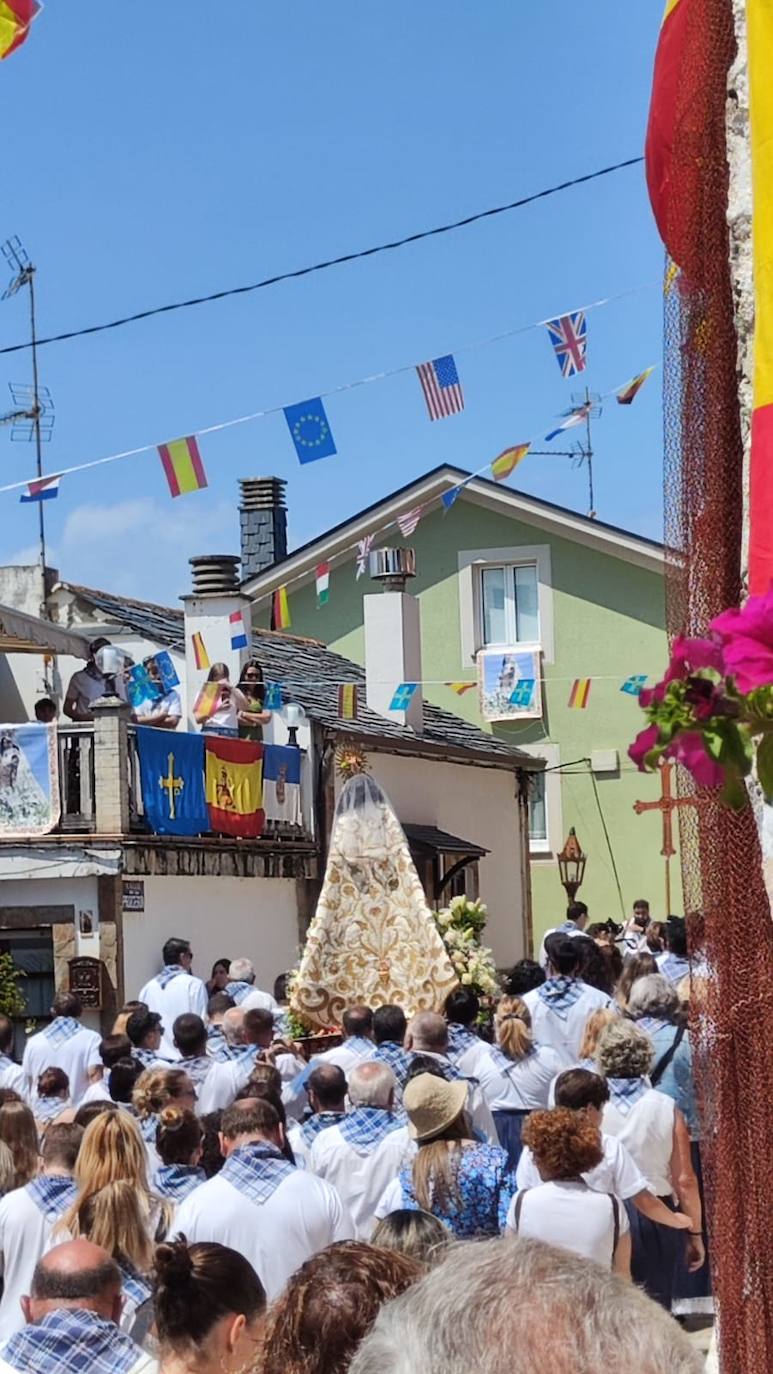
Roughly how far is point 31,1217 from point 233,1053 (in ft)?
13.0

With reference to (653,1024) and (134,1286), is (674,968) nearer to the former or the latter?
(653,1024)

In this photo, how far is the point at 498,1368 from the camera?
1.92 m

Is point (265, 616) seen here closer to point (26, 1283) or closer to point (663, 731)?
point (26, 1283)

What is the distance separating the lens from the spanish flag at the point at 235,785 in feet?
69.3

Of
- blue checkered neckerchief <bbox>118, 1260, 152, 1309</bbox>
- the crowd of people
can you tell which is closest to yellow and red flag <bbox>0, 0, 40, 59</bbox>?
the crowd of people

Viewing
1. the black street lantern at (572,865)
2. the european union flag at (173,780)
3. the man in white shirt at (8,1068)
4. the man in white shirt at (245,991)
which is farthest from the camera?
the black street lantern at (572,865)

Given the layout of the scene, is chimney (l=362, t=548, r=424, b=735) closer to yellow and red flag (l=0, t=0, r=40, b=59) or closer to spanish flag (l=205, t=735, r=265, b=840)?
spanish flag (l=205, t=735, r=265, b=840)

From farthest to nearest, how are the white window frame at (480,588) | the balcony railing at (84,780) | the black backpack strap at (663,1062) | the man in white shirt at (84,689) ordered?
the white window frame at (480,588)
the man in white shirt at (84,689)
the balcony railing at (84,780)
the black backpack strap at (663,1062)

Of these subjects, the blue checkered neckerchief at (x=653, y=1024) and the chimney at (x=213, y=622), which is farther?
the chimney at (x=213, y=622)

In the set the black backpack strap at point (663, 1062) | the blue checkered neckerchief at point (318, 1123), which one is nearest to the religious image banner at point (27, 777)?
the black backpack strap at point (663, 1062)

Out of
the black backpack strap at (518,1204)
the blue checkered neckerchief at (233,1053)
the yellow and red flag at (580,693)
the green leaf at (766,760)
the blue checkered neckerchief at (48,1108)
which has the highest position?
the yellow and red flag at (580,693)

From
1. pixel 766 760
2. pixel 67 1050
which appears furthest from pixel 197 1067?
pixel 766 760

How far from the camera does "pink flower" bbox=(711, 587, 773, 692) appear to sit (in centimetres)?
263

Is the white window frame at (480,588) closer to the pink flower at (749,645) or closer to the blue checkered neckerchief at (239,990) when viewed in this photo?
the blue checkered neckerchief at (239,990)
